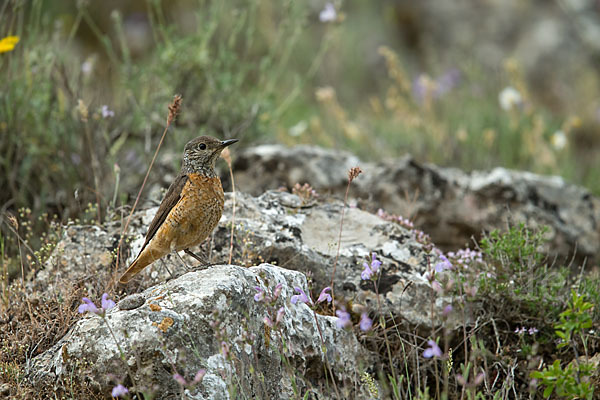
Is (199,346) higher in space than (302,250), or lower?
higher

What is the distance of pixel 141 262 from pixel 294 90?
2.71 m

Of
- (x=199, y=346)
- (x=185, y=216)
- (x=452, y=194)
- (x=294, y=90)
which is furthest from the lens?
(x=294, y=90)

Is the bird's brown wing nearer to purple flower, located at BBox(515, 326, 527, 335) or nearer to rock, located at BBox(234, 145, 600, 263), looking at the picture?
rock, located at BBox(234, 145, 600, 263)

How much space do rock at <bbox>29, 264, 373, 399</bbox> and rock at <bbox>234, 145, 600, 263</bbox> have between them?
2.20m

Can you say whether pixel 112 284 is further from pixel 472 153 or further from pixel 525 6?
pixel 525 6

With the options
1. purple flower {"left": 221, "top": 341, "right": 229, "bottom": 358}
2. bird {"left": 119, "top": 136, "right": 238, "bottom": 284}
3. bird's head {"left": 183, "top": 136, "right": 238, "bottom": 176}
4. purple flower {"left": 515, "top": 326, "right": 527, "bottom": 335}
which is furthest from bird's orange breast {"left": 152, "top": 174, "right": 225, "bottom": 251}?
purple flower {"left": 515, "top": 326, "right": 527, "bottom": 335}

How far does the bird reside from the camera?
3.58 metres

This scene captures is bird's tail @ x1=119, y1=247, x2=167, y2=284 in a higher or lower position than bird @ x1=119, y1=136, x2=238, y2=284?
lower

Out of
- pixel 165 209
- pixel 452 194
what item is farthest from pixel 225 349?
pixel 452 194

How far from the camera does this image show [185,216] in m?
3.56

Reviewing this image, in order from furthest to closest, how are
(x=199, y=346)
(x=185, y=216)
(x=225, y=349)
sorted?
1. (x=185, y=216)
2. (x=199, y=346)
3. (x=225, y=349)

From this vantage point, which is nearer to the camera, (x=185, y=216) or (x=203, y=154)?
(x=185, y=216)

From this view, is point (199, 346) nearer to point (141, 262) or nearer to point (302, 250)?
point (141, 262)

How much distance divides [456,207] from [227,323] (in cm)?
301
